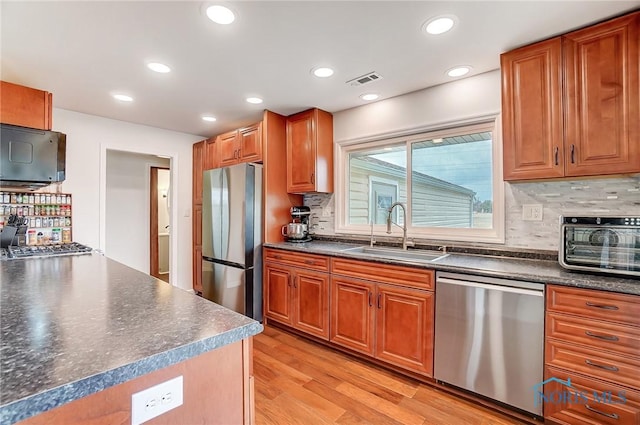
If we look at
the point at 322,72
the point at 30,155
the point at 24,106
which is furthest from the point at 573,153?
the point at 24,106

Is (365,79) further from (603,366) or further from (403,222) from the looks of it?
(603,366)

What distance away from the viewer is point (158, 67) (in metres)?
2.26

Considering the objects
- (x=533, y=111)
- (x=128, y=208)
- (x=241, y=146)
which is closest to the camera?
(x=533, y=111)

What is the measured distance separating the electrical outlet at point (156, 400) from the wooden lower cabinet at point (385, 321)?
171cm

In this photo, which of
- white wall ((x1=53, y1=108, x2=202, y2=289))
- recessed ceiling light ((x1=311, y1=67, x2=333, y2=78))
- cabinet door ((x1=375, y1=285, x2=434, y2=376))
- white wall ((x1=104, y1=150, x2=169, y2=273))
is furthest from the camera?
white wall ((x1=104, y1=150, x2=169, y2=273))

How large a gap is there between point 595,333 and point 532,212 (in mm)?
906

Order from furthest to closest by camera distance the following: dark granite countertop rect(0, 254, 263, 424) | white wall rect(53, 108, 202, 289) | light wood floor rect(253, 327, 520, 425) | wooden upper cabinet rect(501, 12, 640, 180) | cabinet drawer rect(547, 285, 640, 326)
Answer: white wall rect(53, 108, 202, 289)
light wood floor rect(253, 327, 520, 425)
wooden upper cabinet rect(501, 12, 640, 180)
cabinet drawer rect(547, 285, 640, 326)
dark granite countertop rect(0, 254, 263, 424)

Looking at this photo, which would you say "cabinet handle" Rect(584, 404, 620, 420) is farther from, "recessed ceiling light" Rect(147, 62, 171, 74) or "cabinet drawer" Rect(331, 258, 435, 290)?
"recessed ceiling light" Rect(147, 62, 171, 74)

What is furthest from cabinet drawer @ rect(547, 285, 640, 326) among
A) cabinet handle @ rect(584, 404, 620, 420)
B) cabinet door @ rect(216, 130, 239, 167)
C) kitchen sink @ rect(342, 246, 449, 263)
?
cabinet door @ rect(216, 130, 239, 167)

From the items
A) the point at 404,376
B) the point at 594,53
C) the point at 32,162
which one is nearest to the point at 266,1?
the point at 594,53

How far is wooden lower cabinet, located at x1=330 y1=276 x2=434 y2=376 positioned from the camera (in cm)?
205

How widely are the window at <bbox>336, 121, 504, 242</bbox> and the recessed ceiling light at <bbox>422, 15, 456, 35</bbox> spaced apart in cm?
95

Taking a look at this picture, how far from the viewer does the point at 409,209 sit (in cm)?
284

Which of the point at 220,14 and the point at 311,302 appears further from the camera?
the point at 311,302
